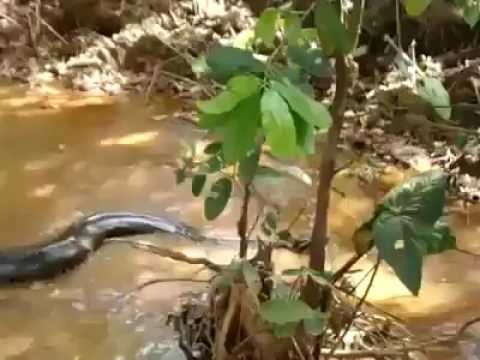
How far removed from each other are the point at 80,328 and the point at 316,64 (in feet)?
3.39

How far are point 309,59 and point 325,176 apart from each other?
23 cm

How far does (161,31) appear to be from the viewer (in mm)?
4727

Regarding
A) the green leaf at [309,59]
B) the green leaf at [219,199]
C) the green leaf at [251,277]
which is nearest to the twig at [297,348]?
the green leaf at [251,277]

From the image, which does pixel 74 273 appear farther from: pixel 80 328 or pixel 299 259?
pixel 299 259

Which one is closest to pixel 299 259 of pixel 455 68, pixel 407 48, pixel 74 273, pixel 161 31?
pixel 74 273

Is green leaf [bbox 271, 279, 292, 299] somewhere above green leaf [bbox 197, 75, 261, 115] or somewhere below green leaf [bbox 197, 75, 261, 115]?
below

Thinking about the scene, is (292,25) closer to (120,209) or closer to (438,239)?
(438,239)

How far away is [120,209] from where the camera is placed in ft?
10.5

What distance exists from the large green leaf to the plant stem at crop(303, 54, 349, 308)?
151 millimetres

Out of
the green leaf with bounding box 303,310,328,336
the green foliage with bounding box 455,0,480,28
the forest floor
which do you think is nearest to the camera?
the green foliage with bounding box 455,0,480,28

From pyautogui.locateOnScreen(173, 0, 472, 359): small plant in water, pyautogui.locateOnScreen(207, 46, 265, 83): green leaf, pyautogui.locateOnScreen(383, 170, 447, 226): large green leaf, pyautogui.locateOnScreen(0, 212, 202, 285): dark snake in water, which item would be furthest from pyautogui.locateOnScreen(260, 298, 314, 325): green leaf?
pyautogui.locateOnScreen(0, 212, 202, 285): dark snake in water

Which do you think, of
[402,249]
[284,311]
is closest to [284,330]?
[284,311]

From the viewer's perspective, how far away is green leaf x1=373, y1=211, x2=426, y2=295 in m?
1.67

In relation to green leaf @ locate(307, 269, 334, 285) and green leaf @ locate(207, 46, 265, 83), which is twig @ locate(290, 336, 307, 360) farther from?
green leaf @ locate(207, 46, 265, 83)
